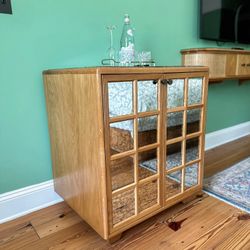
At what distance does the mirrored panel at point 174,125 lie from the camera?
3.90ft

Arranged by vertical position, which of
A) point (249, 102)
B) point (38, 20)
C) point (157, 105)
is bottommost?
point (249, 102)

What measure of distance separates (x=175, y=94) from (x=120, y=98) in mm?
335

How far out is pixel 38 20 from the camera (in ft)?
4.16

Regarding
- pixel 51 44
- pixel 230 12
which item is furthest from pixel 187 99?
pixel 230 12

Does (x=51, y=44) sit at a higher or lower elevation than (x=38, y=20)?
lower

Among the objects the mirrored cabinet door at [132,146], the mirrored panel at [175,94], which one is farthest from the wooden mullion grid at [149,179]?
the mirrored panel at [175,94]

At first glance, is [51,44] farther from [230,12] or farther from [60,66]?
[230,12]

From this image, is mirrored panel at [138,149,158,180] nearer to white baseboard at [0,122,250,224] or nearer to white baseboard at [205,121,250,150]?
white baseboard at [0,122,250,224]

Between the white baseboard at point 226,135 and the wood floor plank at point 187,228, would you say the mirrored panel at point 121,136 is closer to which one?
the wood floor plank at point 187,228

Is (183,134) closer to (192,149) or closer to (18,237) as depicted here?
(192,149)

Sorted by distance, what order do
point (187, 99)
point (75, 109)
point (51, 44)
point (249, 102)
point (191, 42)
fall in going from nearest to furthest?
1. point (75, 109)
2. point (187, 99)
3. point (51, 44)
4. point (191, 42)
5. point (249, 102)

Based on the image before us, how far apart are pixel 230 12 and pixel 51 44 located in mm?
1661

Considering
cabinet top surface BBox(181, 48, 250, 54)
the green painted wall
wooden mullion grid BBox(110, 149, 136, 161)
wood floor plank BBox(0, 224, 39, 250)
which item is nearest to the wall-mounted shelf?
cabinet top surface BBox(181, 48, 250, 54)

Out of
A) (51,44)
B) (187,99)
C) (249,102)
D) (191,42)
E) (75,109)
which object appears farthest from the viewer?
(249,102)
